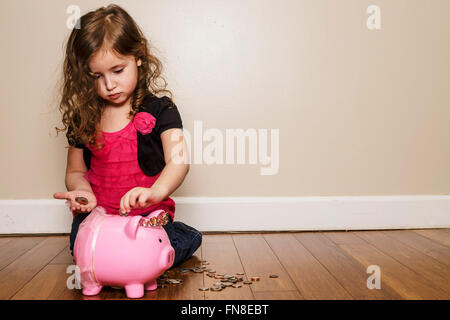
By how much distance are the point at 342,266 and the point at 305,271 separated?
0.34ft

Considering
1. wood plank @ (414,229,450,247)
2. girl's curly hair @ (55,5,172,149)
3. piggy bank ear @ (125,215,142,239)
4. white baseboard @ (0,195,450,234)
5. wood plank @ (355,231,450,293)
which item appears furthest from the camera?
white baseboard @ (0,195,450,234)

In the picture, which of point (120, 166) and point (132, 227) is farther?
point (120, 166)

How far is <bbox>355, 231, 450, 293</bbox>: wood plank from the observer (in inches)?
43.1

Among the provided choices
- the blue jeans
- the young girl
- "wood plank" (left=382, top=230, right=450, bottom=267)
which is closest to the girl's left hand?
the young girl

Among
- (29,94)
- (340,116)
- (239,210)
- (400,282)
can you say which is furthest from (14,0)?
(400,282)

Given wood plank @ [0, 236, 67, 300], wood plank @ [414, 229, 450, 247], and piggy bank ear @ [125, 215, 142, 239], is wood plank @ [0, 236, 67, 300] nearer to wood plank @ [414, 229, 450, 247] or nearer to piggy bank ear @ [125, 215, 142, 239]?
piggy bank ear @ [125, 215, 142, 239]

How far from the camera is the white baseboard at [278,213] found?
5.15 ft

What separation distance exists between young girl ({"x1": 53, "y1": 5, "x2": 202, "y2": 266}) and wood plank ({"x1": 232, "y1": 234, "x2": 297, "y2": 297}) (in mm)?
155

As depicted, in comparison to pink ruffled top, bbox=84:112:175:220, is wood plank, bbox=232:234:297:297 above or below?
below

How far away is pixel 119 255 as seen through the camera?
3.14 feet

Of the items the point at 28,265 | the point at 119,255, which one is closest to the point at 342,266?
the point at 119,255

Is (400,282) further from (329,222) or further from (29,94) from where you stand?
(29,94)

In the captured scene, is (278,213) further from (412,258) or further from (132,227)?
(132,227)
